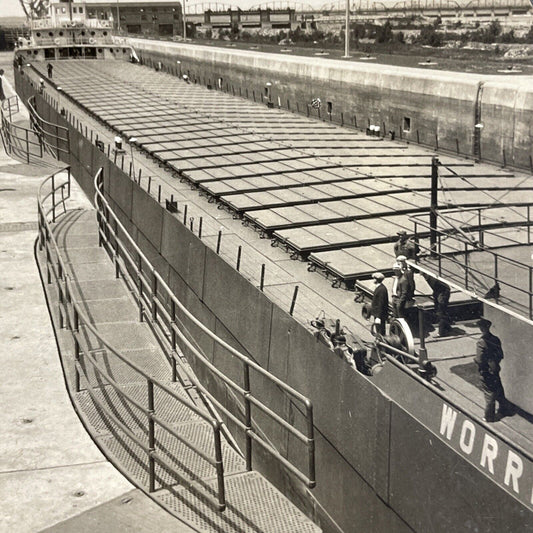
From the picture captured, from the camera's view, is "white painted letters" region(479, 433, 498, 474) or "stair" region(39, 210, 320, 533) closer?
"white painted letters" region(479, 433, 498, 474)

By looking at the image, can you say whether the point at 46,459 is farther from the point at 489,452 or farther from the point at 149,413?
the point at 489,452

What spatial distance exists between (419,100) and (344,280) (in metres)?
20.4

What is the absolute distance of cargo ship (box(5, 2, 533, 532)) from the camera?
7.48 m

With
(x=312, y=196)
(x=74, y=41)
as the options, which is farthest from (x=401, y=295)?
(x=74, y=41)

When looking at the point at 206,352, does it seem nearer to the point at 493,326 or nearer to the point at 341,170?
the point at 493,326

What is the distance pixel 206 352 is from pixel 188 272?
6.02 feet

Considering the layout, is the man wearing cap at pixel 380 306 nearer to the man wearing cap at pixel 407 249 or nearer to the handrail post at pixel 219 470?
the man wearing cap at pixel 407 249

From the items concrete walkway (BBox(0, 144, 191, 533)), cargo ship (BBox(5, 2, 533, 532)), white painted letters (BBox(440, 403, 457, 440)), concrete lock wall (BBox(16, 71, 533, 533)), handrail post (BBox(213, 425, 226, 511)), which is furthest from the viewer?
white painted letters (BBox(440, 403, 457, 440))

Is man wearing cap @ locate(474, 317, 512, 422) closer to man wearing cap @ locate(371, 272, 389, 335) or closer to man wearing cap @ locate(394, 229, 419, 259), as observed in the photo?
man wearing cap @ locate(371, 272, 389, 335)

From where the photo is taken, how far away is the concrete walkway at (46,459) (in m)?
7.38

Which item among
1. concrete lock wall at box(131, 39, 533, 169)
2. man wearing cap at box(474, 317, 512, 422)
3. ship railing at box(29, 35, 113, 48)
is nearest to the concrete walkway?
man wearing cap at box(474, 317, 512, 422)

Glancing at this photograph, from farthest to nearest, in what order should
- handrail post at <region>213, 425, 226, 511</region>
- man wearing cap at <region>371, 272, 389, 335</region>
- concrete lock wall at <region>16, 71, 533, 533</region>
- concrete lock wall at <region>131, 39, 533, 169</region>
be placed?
concrete lock wall at <region>131, 39, 533, 169</region> < man wearing cap at <region>371, 272, 389, 335</region> < handrail post at <region>213, 425, 226, 511</region> < concrete lock wall at <region>16, 71, 533, 533</region>

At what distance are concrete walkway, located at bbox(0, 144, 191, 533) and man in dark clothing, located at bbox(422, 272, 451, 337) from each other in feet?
13.4

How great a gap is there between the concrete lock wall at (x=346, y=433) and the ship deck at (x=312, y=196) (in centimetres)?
65
